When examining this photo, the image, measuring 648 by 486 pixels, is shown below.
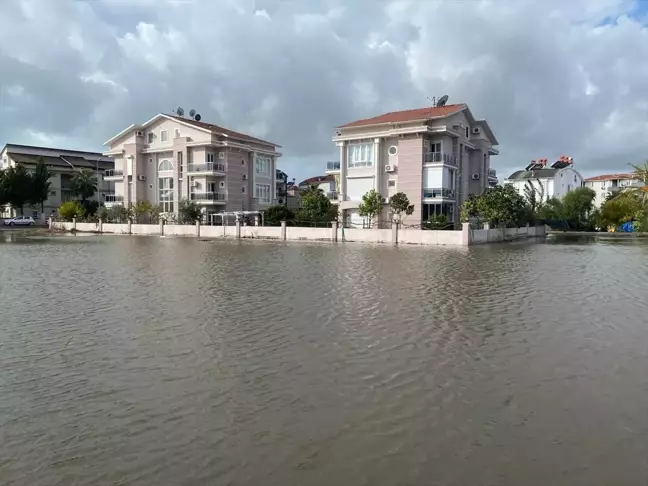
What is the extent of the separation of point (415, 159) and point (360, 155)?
575 cm

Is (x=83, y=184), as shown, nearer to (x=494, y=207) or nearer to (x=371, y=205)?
→ (x=371, y=205)

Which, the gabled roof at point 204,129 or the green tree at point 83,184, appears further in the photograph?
the green tree at point 83,184

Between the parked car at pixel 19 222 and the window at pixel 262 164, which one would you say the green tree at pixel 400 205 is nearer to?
the window at pixel 262 164

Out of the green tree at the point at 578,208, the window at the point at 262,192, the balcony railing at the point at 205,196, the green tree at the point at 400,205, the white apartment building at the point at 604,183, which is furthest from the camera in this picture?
the white apartment building at the point at 604,183

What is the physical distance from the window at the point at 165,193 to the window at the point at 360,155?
74.7 ft

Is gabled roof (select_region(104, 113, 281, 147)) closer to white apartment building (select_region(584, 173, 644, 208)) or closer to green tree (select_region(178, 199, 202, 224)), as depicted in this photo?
green tree (select_region(178, 199, 202, 224))

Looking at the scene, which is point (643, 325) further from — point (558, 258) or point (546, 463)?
point (558, 258)

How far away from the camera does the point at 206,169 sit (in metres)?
58.8

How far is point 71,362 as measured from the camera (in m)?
8.73

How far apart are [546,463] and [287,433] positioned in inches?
106

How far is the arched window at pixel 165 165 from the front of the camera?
63.6m

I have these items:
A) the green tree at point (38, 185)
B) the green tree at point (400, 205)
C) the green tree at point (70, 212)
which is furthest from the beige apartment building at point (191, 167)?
the green tree at point (400, 205)

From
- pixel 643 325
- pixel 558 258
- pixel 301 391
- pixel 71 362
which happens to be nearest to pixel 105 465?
pixel 301 391

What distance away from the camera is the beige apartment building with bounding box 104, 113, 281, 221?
5975cm
